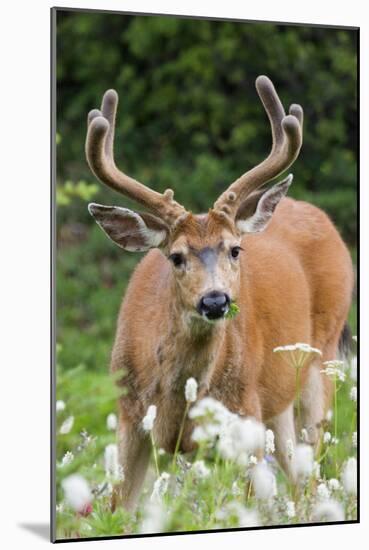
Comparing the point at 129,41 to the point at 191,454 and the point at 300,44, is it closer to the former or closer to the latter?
the point at 300,44

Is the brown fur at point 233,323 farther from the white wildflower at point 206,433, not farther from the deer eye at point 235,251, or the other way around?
the white wildflower at point 206,433

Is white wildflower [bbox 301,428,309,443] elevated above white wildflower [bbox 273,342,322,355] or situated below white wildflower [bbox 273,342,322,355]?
below

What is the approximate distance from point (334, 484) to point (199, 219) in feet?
4.59

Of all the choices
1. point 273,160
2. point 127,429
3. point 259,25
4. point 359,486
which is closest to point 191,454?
point 127,429

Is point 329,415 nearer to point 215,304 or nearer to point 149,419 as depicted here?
point 149,419

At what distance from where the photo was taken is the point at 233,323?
742 cm

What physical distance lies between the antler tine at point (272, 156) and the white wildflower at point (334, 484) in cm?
132

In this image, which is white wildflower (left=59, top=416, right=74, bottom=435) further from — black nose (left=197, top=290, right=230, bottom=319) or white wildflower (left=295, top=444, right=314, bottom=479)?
white wildflower (left=295, top=444, right=314, bottom=479)

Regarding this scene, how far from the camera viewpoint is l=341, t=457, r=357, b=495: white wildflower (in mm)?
7555

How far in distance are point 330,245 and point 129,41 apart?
5.58ft

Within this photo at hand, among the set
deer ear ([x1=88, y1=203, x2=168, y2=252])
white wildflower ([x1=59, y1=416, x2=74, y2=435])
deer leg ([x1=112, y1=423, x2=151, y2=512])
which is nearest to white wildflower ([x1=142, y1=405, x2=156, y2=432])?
deer leg ([x1=112, y1=423, x2=151, y2=512])

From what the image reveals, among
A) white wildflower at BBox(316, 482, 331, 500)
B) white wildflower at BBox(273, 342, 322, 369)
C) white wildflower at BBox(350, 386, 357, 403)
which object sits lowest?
white wildflower at BBox(316, 482, 331, 500)

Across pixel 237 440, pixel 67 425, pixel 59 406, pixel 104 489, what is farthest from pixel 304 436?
pixel 67 425

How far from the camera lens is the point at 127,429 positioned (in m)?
7.30
